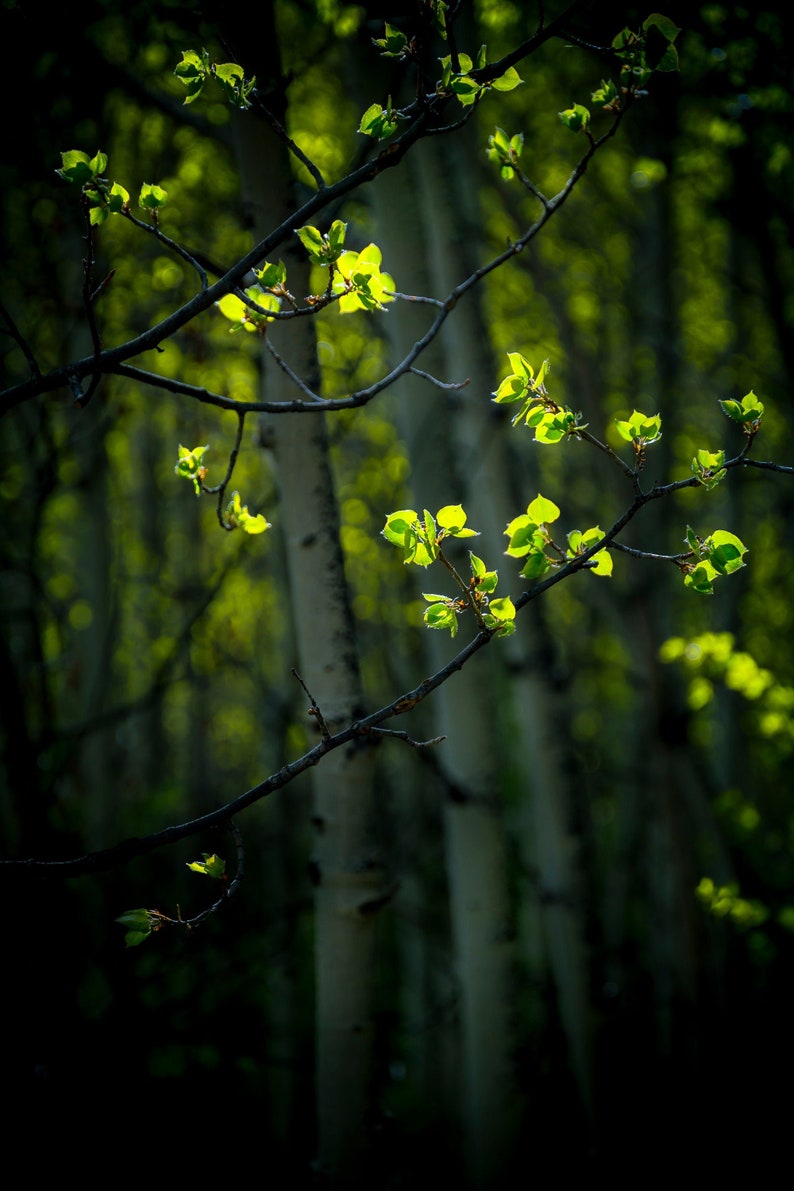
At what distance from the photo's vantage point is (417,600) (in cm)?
482

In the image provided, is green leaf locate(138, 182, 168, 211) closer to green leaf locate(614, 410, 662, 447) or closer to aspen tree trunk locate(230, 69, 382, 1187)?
aspen tree trunk locate(230, 69, 382, 1187)

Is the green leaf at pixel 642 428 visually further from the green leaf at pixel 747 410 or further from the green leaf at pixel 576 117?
the green leaf at pixel 576 117

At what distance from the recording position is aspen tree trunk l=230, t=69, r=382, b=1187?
1972 millimetres

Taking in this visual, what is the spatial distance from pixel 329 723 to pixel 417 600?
9.08ft

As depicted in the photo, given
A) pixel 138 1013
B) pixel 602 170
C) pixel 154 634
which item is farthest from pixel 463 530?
pixel 154 634

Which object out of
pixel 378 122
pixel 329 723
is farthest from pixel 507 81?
pixel 329 723

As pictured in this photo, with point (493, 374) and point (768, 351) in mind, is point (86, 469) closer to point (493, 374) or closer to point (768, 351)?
point (493, 374)

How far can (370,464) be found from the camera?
5.46m

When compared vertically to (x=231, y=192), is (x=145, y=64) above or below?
below

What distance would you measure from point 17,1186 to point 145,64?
14.0ft

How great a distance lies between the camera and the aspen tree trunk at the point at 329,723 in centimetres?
197

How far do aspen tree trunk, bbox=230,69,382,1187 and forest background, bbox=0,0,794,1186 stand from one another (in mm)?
14

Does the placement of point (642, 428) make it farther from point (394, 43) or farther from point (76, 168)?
point (76, 168)

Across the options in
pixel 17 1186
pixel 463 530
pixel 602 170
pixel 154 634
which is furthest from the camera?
pixel 154 634
